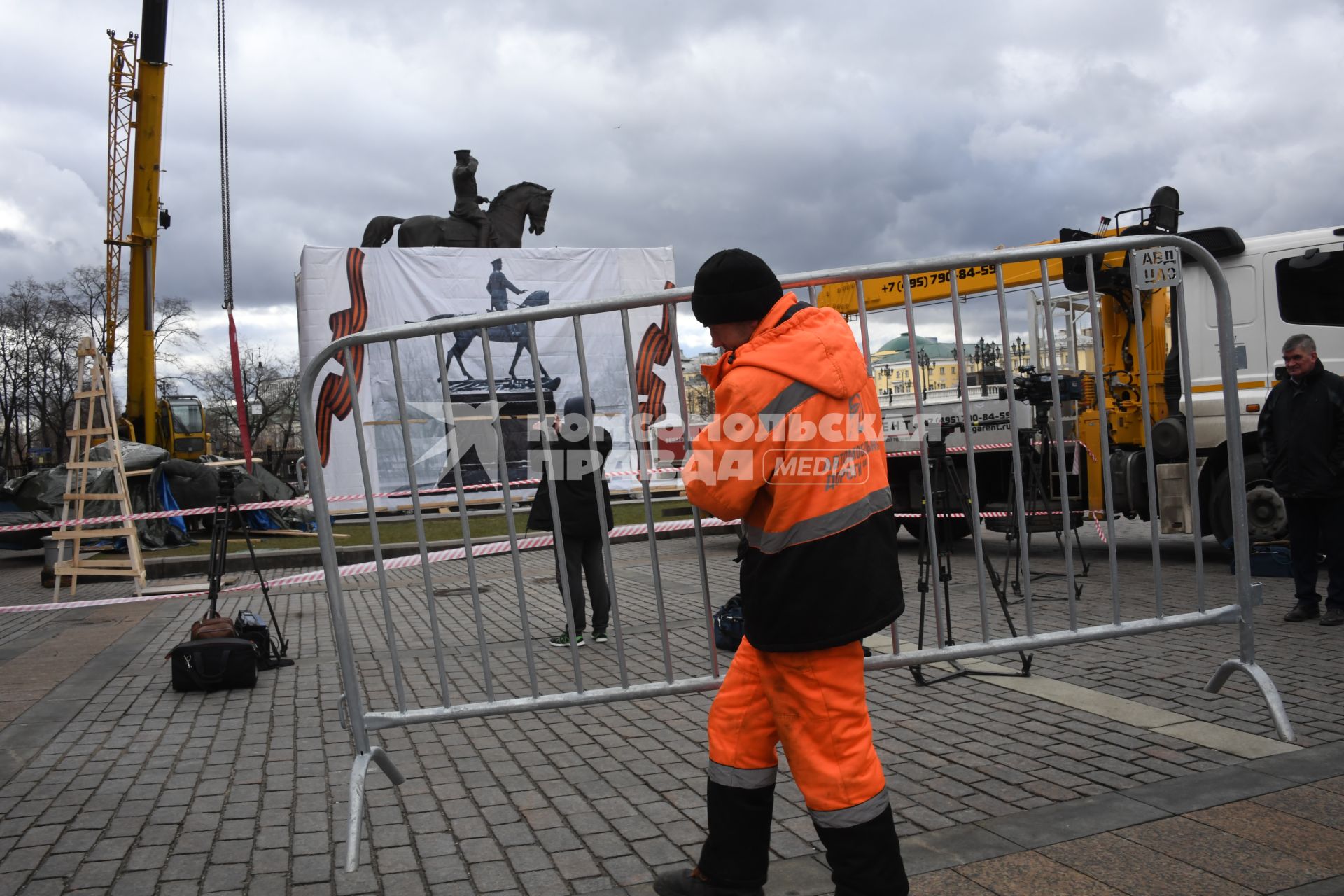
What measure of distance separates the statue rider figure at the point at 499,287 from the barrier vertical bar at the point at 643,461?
59.4 feet

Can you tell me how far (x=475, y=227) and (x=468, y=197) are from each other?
2.28ft

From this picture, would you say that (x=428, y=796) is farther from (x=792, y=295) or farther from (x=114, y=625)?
(x=114, y=625)

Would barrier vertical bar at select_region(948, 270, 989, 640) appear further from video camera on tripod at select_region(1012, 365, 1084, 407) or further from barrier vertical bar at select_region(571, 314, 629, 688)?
video camera on tripod at select_region(1012, 365, 1084, 407)

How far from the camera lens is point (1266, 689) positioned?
421 centimetres

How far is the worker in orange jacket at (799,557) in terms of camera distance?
2.56 metres

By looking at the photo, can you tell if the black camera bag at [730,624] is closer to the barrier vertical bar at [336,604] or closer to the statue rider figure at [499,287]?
the barrier vertical bar at [336,604]

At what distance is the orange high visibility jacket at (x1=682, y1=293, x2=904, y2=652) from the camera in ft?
8.51

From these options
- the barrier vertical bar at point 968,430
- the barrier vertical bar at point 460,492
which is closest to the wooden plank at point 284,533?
the barrier vertical bar at point 460,492

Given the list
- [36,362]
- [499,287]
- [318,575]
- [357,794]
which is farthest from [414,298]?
[36,362]

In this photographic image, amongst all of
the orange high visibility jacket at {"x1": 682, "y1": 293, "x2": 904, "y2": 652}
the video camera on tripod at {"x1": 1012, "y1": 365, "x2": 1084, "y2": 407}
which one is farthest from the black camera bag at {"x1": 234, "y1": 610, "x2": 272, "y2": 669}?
the video camera on tripod at {"x1": 1012, "y1": 365, "x2": 1084, "y2": 407}

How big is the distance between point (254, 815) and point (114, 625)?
5933 mm

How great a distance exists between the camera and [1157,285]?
4371 mm

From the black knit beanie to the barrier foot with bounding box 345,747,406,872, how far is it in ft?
6.59

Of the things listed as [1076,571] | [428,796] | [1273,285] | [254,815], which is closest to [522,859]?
[428,796]
